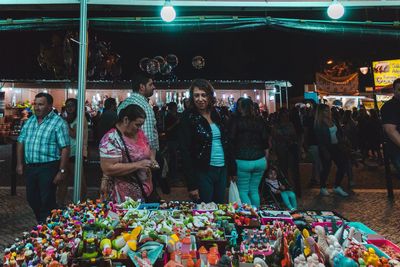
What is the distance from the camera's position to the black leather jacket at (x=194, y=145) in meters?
3.12

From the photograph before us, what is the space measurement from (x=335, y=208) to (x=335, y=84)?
10728 mm

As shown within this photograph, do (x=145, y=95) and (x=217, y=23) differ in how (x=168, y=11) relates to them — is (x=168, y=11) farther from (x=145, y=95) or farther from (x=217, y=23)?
(x=145, y=95)

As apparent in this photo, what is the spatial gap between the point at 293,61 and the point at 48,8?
36.0 ft

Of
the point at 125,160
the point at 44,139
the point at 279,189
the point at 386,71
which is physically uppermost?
the point at 386,71

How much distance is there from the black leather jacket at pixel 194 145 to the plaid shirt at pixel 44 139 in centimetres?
166

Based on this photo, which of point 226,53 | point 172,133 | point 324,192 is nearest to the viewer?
point 324,192

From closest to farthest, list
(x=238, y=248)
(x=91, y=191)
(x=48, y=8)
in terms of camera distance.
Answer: (x=238, y=248), (x=48, y=8), (x=91, y=191)

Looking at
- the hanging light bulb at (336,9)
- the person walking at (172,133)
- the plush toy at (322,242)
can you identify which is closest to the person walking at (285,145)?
the person walking at (172,133)

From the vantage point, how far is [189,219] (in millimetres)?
2084

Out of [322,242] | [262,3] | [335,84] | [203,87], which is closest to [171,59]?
[262,3]

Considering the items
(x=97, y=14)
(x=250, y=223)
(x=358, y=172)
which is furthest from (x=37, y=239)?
(x=358, y=172)

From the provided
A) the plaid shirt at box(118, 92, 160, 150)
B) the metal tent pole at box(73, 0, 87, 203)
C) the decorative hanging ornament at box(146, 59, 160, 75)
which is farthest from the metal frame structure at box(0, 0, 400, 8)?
the decorative hanging ornament at box(146, 59, 160, 75)

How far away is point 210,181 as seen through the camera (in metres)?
3.19

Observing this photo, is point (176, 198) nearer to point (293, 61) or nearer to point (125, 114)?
point (125, 114)
